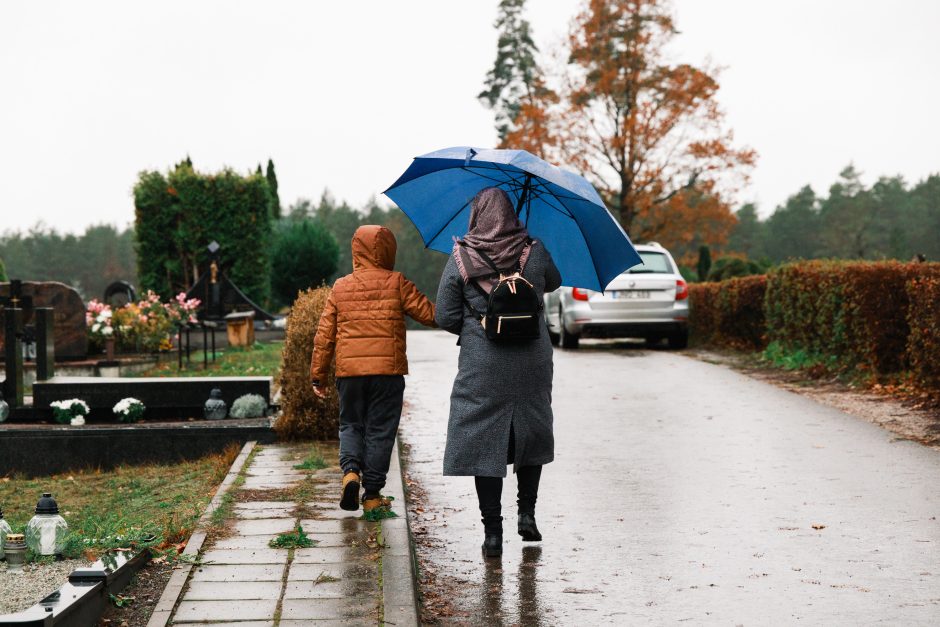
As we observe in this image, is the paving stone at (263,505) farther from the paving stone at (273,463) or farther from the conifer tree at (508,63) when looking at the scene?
the conifer tree at (508,63)

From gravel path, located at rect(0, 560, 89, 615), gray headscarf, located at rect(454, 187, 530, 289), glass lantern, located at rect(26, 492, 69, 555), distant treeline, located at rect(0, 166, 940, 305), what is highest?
distant treeline, located at rect(0, 166, 940, 305)

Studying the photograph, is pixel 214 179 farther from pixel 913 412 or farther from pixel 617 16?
pixel 913 412

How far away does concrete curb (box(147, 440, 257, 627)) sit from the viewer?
13.5ft

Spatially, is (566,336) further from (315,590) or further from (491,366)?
(315,590)

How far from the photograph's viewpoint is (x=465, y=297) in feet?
17.9

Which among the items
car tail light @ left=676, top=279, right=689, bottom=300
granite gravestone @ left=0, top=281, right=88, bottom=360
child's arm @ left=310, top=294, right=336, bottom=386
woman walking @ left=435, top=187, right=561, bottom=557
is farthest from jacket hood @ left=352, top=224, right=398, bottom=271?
car tail light @ left=676, top=279, right=689, bottom=300

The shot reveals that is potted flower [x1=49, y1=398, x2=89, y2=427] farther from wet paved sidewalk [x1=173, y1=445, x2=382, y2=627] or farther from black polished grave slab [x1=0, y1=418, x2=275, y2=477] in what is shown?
wet paved sidewalk [x1=173, y1=445, x2=382, y2=627]

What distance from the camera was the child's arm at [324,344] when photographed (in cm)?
625

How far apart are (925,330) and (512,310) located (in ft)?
23.2

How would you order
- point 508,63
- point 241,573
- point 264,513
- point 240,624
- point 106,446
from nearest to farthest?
point 240,624
point 241,573
point 264,513
point 106,446
point 508,63

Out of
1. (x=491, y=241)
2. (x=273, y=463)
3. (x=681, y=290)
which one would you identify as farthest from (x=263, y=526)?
(x=681, y=290)

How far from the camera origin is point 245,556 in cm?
499

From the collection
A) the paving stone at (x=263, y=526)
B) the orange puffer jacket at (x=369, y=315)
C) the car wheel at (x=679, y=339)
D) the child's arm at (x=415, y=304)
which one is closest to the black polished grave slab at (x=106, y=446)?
the orange puffer jacket at (x=369, y=315)

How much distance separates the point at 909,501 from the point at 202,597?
14.9 ft
